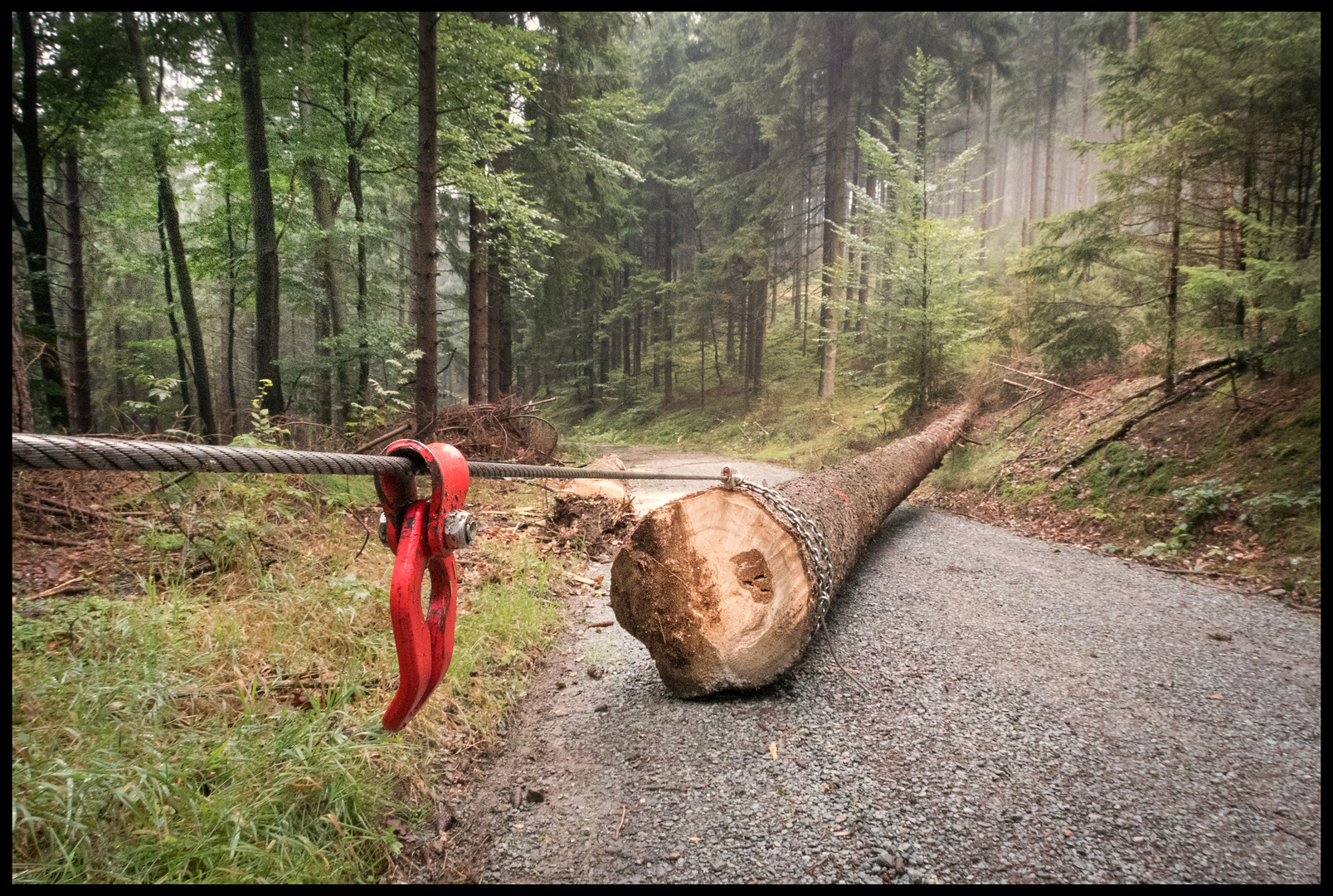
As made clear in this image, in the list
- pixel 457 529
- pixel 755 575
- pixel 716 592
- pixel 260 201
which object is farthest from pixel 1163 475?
A: pixel 260 201

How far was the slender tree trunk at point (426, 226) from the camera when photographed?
6.13 metres

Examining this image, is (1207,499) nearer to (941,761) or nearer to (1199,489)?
(1199,489)

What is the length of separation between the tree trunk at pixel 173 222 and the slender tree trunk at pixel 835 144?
48.4 ft

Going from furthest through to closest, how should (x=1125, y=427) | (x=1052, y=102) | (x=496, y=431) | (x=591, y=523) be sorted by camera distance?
(x=1052, y=102) → (x=496, y=431) → (x=1125, y=427) → (x=591, y=523)

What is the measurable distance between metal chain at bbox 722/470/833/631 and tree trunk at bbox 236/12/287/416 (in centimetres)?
859

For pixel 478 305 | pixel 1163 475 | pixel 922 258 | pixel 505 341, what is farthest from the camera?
pixel 505 341


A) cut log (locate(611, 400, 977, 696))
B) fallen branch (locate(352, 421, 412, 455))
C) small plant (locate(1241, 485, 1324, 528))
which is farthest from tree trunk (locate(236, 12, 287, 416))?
small plant (locate(1241, 485, 1324, 528))

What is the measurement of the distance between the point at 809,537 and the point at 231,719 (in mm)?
2619

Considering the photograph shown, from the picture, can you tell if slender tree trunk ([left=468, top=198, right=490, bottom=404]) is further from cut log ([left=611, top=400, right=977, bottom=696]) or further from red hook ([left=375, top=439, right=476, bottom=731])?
red hook ([left=375, top=439, right=476, bottom=731])

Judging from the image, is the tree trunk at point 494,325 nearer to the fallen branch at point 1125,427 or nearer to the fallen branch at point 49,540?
the fallen branch at point 49,540

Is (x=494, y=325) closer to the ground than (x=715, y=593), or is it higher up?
higher up

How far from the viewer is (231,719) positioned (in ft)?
6.46

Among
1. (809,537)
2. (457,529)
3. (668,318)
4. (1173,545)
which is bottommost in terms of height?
(1173,545)

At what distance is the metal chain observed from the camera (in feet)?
8.84
